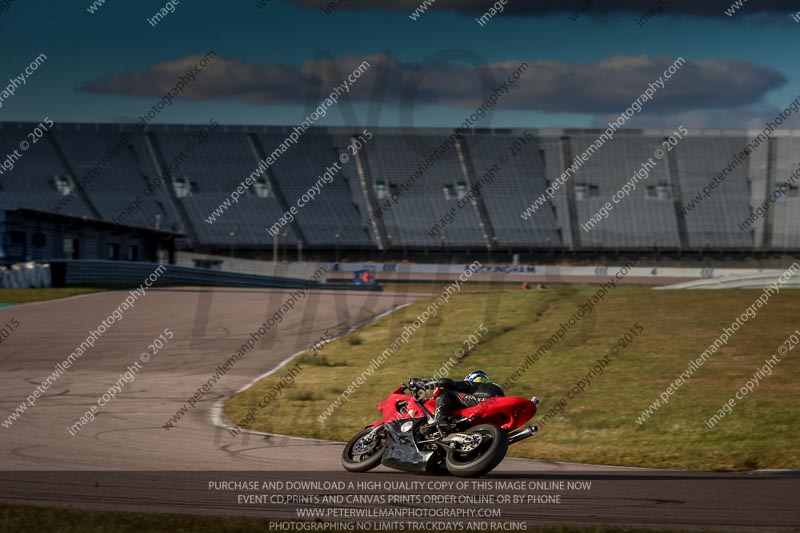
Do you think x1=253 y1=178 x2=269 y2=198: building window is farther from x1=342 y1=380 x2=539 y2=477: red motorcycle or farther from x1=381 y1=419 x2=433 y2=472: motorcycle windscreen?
x1=381 y1=419 x2=433 y2=472: motorcycle windscreen

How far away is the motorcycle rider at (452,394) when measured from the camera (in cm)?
1082

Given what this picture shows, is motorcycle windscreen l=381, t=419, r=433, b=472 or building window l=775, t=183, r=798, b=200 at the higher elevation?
building window l=775, t=183, r=798, b=200

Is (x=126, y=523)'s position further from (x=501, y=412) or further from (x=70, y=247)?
(x=70, y=247)

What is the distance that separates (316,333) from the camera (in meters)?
27.9

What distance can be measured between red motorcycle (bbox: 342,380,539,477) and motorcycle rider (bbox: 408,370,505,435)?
52 millimetres

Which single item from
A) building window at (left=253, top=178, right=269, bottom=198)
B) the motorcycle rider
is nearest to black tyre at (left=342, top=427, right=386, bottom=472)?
the motorcycle rider

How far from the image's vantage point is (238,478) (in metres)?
10.2

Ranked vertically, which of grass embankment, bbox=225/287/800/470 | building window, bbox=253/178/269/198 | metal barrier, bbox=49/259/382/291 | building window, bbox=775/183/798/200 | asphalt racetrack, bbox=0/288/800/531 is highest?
building window, bbox=253/178/269/198

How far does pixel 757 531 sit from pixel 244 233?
246ft

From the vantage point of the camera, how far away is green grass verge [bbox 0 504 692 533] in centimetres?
743

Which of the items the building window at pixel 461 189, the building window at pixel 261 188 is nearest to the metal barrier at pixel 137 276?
the building window at pixel 261 188

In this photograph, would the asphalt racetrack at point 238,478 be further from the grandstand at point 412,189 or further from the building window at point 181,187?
the building window at point 181,187

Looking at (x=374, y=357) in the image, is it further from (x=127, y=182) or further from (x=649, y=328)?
(x=127, y=182)

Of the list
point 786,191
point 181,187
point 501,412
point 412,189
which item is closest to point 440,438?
point 501,412
